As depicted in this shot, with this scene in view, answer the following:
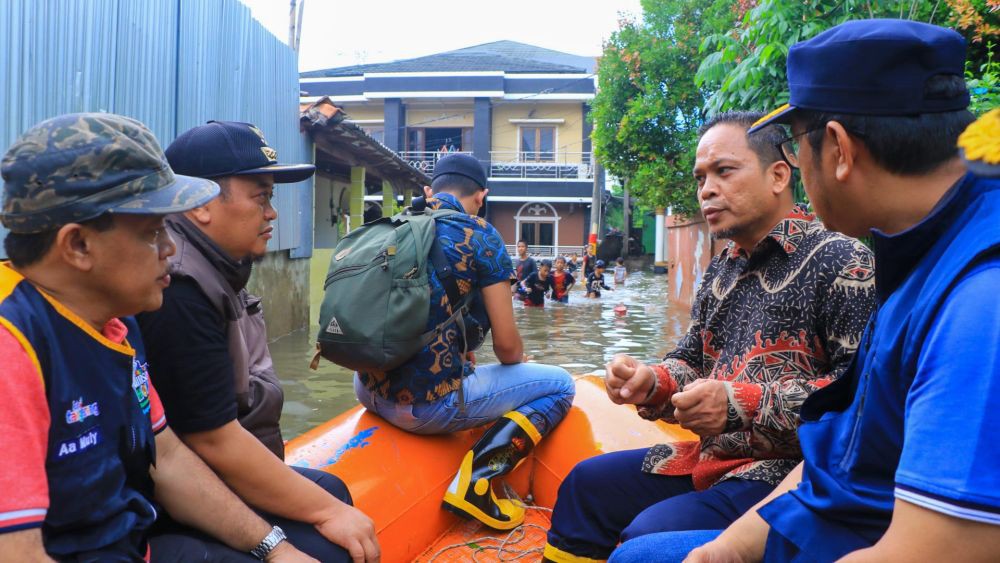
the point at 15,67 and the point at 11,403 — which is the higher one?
the point at 15,67

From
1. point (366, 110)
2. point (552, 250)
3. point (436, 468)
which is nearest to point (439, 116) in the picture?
point (366, 110)

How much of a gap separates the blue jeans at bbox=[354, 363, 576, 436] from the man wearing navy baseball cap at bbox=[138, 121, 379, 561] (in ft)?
2.36

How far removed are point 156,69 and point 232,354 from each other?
5.27 metres

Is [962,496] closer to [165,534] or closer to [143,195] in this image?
[143,195]

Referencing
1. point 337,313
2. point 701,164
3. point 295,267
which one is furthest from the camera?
point 295,267

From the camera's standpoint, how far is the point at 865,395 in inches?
52.6

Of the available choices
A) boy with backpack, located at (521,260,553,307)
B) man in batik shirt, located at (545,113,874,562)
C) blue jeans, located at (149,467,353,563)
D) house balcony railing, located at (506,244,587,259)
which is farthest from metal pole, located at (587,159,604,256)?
blue jeans, located at (149,467,353,563)

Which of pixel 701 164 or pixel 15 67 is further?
pixel 15 67

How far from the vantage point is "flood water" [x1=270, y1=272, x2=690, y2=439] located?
6.39 m

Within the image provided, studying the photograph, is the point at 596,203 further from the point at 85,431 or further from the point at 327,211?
the point at 85,431

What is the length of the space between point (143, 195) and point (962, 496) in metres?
1.48

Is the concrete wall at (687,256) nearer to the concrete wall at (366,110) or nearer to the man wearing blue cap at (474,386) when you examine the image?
the man wearing blue cap at (474,386)

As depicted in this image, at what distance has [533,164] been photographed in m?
26.8

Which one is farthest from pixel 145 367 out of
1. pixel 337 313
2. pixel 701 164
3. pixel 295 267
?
pixel 295 267
